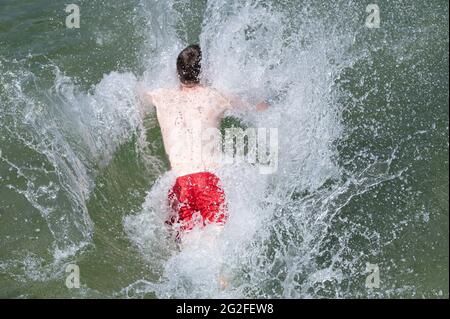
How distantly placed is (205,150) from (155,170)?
946mm

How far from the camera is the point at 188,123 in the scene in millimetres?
5891

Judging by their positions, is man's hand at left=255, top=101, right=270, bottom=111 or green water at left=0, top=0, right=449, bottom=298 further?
man's hand at left=255, top=101, right=270, bottom=111

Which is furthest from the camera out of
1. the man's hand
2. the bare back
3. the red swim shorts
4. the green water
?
the man's hand

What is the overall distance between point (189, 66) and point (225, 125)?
3.67ft

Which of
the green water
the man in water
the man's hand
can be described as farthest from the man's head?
the green water

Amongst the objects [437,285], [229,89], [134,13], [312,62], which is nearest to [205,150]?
[229,89]

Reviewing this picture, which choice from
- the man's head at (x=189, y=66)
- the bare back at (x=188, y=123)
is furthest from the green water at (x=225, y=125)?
the man's head at (x=189, y=66)

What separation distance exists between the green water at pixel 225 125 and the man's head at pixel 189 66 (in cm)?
78

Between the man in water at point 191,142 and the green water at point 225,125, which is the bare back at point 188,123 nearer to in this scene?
the man in water at point 191,142

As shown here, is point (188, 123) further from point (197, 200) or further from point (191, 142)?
point (197, 200)

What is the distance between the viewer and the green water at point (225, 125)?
19.8 ft

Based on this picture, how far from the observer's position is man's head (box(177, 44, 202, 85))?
19.2 feet

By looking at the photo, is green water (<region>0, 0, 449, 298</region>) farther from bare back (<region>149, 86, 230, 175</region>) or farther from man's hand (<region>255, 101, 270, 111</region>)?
bare back (<region>149, 86, 230, 175</region>)

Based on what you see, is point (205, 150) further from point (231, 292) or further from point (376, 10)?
point (376, 10)
